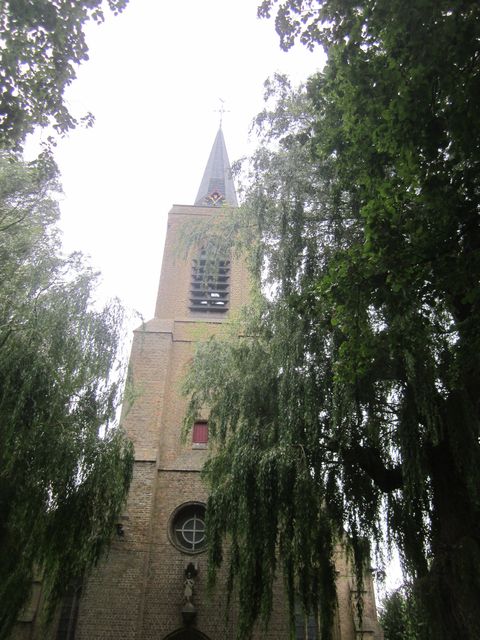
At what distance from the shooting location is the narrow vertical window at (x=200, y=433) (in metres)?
13.1

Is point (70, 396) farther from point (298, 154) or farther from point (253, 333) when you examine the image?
point (298, 154)

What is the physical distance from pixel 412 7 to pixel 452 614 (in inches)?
206

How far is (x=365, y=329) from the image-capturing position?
528cm

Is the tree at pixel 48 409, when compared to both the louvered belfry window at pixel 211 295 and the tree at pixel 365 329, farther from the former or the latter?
the louvered belfry window at pixel 211 295

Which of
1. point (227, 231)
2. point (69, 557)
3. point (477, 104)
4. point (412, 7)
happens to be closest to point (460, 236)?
point (477, 104)

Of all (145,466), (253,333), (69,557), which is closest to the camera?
(69,557)

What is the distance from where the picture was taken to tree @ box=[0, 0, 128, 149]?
5.50 metres

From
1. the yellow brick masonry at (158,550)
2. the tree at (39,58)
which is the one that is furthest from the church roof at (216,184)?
the tree at (39,58)

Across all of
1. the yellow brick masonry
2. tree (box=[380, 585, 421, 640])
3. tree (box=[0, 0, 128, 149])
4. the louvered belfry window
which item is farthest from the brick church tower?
tree (box=[0, 0, 128, 149])

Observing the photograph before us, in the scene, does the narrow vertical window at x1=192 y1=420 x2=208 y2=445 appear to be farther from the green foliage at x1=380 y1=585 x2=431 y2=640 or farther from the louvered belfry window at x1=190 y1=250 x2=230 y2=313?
the green foliage at x1=380 y1=585 x2=431 y2=640

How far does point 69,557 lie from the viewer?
7.39 meters

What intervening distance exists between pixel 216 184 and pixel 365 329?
18695mm

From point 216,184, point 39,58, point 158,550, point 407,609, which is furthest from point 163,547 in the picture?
point 216,184

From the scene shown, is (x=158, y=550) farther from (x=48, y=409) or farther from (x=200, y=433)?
(x=48, y=409)
